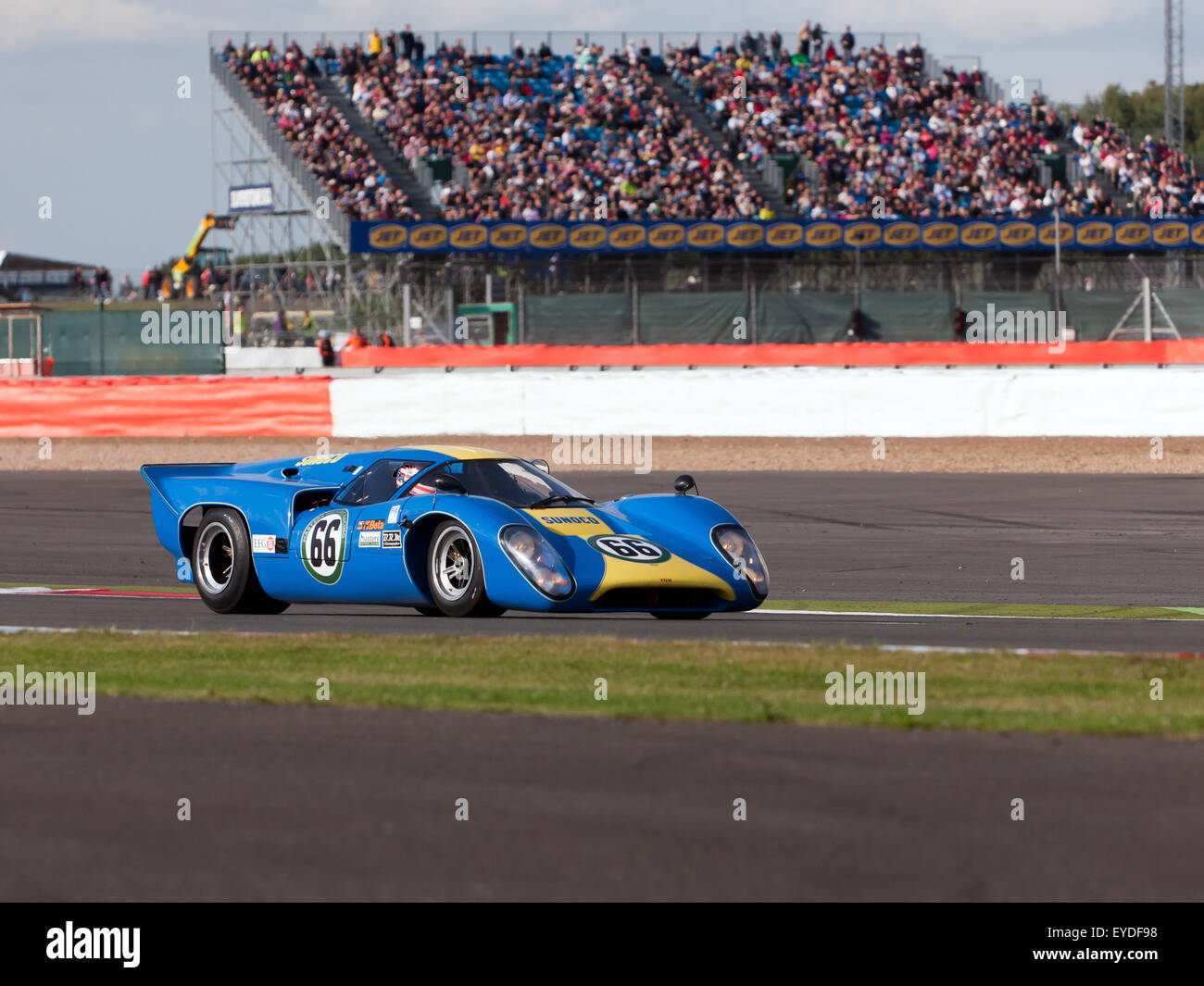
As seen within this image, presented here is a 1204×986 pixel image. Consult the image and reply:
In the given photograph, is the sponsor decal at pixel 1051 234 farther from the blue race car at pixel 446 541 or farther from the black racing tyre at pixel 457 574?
the black racing tyre at pixel 457 574

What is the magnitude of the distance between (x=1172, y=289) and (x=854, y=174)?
35.1 ft

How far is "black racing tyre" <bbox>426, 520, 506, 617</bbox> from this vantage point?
943 centimetres

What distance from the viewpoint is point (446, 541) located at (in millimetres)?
9547

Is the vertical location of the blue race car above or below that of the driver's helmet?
below

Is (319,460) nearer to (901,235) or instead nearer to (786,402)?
(786,402)

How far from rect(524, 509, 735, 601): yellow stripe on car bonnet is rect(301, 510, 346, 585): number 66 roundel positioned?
119cm

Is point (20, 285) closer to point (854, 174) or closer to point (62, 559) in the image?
point (854, 174)

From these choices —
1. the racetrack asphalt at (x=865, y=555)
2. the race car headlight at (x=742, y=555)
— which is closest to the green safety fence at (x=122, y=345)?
the racetrack asphalt at (x=865, y=555)

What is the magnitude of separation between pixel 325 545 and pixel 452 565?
2.71ft

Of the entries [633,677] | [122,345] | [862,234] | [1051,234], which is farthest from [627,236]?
[633,677]

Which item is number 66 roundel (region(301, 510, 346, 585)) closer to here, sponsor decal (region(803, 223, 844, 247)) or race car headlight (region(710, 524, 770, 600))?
race car headlight (region(710, 524, 770, 600))

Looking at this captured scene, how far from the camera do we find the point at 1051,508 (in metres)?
17.2

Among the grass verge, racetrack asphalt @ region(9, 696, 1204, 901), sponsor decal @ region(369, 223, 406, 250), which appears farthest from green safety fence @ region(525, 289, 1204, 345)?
racetrack asphalt @ region(9, 696, 1204, 901)
